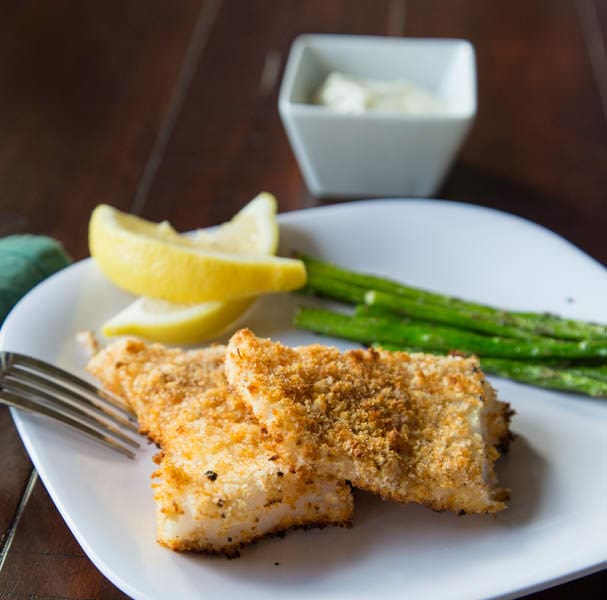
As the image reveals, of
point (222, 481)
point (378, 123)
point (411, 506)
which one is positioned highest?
point (378, 123)

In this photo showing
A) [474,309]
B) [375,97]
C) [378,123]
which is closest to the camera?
[474,309]

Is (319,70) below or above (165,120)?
above

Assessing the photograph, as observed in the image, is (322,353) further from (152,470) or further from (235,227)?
(235,227)

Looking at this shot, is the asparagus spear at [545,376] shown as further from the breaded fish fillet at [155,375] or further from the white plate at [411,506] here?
the breaded fish fillet at [155,375]

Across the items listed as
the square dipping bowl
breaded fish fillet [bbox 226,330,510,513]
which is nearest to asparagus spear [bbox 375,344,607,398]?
breaded fish fillet [bbox 226,330,510,513]

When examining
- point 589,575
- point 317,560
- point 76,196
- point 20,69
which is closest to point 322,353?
point 317,560

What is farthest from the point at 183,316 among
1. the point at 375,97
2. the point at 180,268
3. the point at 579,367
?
the point at 375,97

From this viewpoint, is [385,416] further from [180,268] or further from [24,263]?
[24,263]
